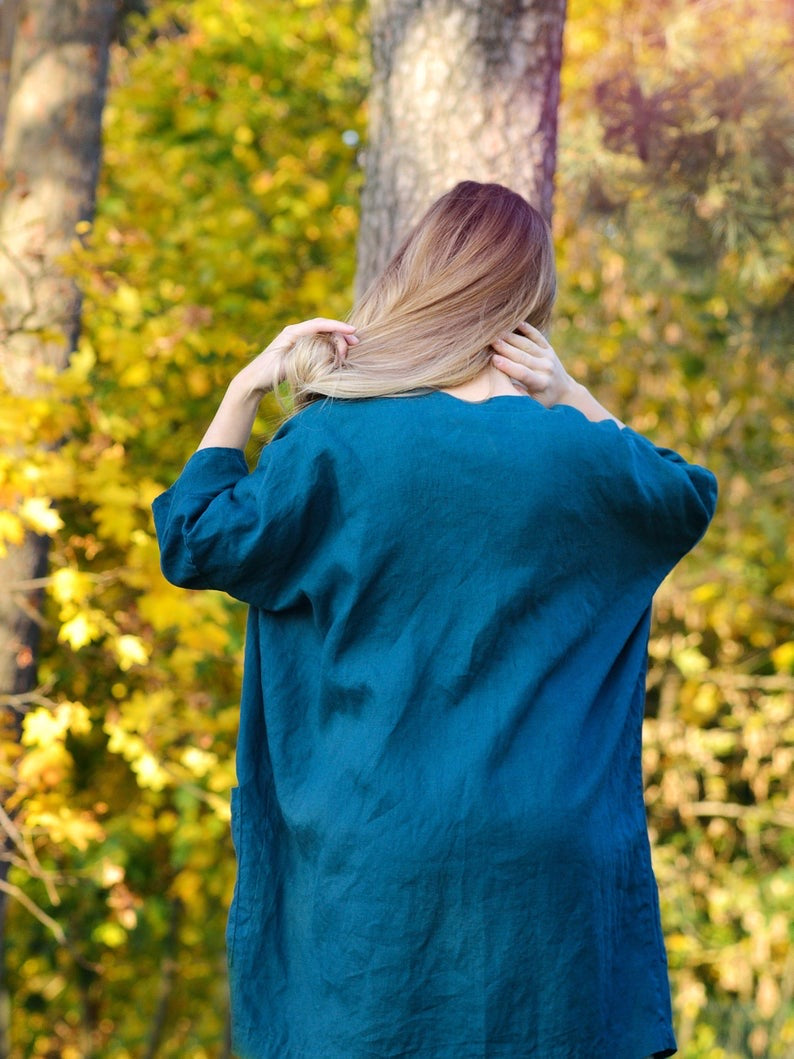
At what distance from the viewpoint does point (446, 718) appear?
4.68 ft

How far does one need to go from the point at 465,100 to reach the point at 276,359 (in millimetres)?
920

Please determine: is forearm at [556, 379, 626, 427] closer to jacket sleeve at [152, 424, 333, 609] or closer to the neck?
the neck

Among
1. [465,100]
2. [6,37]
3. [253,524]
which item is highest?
[6,37]

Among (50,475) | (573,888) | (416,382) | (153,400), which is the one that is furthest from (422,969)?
(153,400)

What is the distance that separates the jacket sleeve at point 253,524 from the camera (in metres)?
1.47

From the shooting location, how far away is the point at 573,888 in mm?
1420

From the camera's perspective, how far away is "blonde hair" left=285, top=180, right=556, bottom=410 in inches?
59.2

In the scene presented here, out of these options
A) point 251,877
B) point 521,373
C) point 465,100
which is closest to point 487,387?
point 521,373

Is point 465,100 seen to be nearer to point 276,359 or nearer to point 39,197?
point 276,359

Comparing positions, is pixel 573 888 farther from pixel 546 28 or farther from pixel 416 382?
pixel 546 28

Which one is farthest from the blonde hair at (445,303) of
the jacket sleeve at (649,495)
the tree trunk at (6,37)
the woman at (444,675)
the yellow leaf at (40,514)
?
the tree trunk at (6,37)

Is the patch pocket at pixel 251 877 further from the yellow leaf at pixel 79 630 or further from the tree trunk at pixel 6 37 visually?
Result: the tree trunk at pixel 6 37

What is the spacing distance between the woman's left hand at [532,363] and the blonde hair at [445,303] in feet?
0.06

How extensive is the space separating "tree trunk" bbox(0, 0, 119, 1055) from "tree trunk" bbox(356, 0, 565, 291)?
2.89 feet
